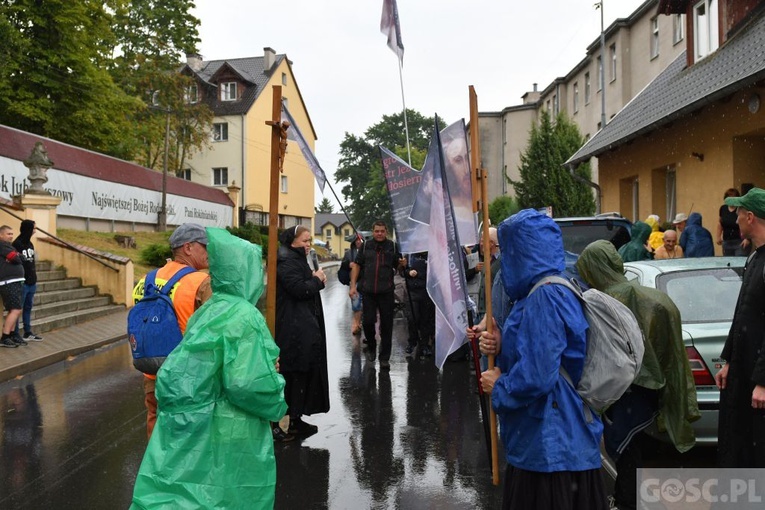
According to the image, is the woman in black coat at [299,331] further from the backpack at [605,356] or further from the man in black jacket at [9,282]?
the man in black jacket at [9,282]

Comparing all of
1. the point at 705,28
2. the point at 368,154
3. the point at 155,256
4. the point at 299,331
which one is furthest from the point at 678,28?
the point at 368,154

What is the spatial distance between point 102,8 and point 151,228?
1010 centimetres

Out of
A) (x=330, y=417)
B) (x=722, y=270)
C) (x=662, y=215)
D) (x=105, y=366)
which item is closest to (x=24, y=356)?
(x=105, y=366)

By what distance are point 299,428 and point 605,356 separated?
418 centimetres

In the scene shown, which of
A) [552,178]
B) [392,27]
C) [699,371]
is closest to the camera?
[699,371]

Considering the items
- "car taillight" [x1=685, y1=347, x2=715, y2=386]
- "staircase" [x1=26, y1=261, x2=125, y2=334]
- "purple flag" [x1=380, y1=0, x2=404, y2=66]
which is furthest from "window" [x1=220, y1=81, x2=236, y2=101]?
"car taillight" [x1=685, y1=347, x2=715, y2=386]

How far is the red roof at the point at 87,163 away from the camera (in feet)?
67.8

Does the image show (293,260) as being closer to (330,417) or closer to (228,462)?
(330,417)

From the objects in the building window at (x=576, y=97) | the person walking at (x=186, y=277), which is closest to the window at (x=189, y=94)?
the building window at (x=576, y=97)

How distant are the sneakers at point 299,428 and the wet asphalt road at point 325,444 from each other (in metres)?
0.08

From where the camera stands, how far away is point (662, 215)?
16.5m

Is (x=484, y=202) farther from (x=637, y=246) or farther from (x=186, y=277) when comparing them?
(x=637, y=246)

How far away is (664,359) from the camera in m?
4.36

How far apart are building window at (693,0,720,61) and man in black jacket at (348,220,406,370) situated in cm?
896
